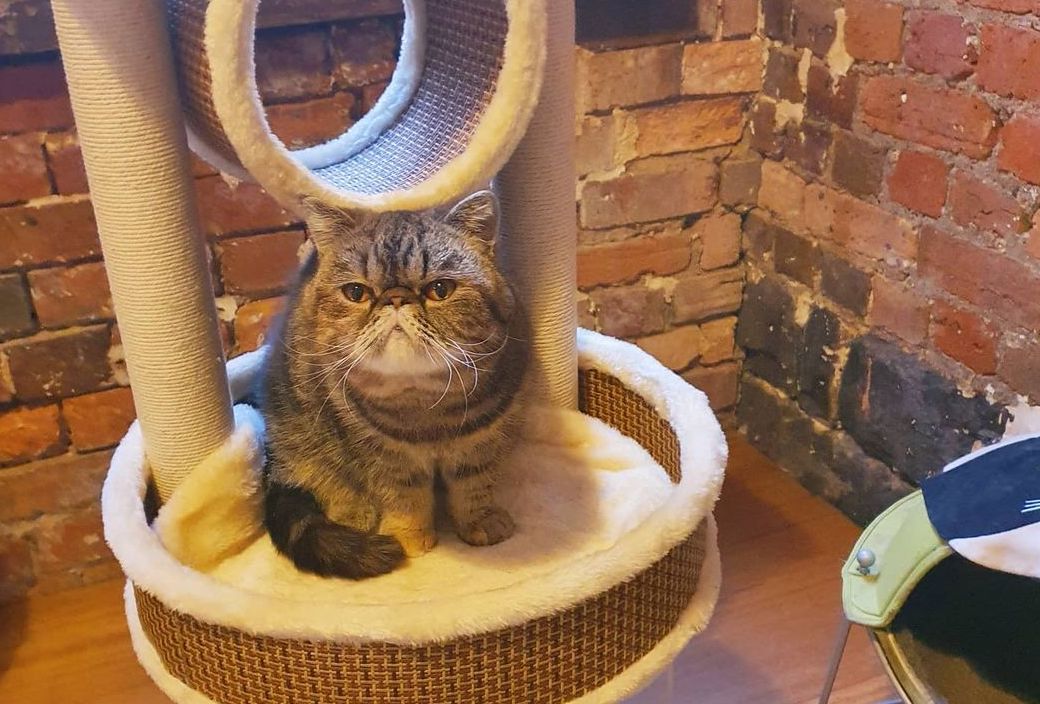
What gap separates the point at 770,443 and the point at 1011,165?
80 cm

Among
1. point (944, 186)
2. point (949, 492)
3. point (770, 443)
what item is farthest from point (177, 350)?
point (770, 443)

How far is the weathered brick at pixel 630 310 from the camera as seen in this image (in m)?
1.91

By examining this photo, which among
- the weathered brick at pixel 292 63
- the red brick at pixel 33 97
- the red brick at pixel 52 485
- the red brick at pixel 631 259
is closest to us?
the red brick at pixel 33 97

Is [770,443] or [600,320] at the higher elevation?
[600,320]

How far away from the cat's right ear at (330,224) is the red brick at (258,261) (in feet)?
1.99

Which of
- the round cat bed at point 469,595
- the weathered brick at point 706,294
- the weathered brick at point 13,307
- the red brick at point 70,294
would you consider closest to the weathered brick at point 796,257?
the weathered brick at point 706,294

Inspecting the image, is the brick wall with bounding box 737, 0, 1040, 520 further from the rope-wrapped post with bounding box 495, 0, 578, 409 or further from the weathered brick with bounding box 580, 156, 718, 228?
the rope-wrapped post with bounding box 495, 0, 578, 409

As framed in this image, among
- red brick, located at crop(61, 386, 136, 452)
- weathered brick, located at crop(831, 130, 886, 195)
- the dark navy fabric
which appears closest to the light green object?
the dark navy fabric

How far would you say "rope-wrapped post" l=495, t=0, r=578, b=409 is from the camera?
111 cm

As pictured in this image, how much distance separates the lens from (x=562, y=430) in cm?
126

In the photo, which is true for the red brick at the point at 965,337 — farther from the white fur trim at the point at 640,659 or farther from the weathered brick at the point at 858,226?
the white fur trim at the point at 640,659

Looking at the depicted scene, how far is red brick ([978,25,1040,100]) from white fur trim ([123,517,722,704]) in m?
0.76

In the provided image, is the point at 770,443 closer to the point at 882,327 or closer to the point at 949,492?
the point at 882,327

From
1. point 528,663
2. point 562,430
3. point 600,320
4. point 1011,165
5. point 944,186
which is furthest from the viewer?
point 600,320
